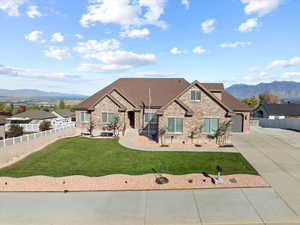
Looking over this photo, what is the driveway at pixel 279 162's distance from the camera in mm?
8977

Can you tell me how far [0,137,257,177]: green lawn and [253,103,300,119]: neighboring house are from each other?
3241 centimetres

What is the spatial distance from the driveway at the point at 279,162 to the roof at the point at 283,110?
23341 mm

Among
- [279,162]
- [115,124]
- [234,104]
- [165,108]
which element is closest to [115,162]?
[165,108]

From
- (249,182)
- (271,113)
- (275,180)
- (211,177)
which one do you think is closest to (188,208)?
(211,177)

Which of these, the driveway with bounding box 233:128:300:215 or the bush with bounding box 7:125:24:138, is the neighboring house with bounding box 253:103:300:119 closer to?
the driveway with bounding box 233:128:300:215

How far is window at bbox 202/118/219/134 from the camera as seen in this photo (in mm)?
18766

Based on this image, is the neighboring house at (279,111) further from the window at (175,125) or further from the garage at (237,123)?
the window at (175,125)

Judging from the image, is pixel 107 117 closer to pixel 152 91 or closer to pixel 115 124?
pixel 115 124

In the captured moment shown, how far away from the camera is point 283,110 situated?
41094mm

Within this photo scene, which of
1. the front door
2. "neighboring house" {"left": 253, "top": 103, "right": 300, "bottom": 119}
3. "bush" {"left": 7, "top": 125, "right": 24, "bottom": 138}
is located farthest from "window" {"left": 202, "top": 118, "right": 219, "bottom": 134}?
"neighboring house" {"left": 253, "top": 103, "right": 300, "bottom": 119}

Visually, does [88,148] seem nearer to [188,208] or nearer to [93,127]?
[93,127]

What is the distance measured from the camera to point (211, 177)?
1055 cm

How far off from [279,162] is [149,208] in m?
10.6

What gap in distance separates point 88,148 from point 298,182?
51.0 feet
